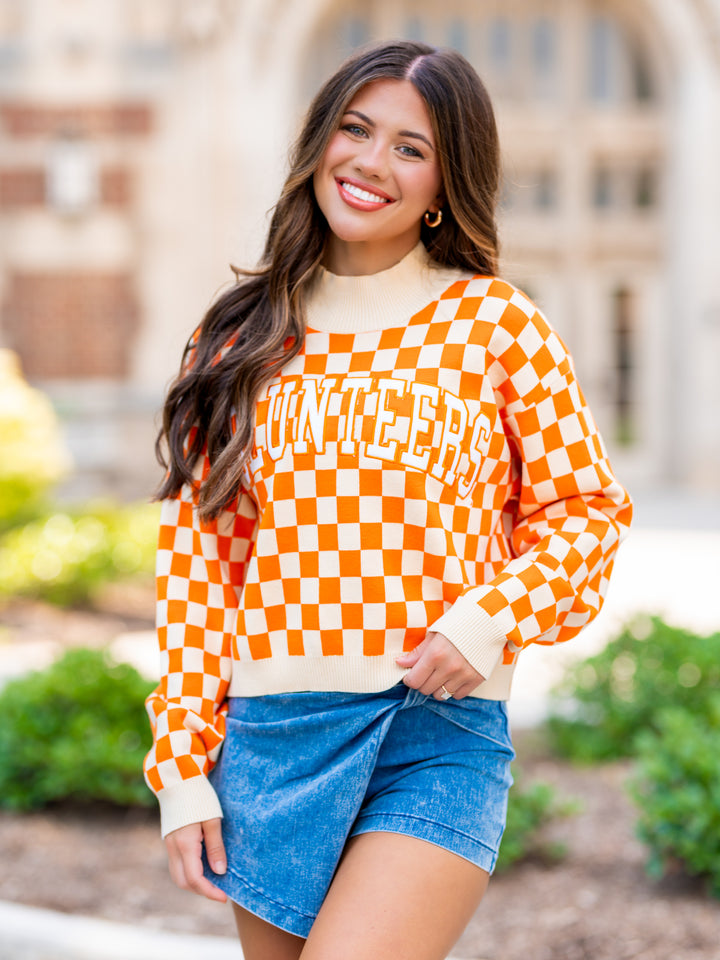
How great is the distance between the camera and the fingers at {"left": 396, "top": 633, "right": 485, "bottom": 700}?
Result: 5.36 feet

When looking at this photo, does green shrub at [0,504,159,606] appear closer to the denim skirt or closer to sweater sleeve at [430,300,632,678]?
the denim skirt

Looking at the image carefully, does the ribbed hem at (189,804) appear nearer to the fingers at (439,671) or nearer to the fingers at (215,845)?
the fingers at (215,845)

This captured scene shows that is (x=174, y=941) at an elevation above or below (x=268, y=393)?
below

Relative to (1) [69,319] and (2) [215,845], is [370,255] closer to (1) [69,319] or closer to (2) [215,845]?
(2) [215,845]

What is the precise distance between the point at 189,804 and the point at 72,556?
5.84 metres

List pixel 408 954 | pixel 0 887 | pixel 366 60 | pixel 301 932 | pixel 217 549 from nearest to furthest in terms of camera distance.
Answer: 1. pixel 408 954
2. pixel 301 932
3. pixel 366 60
4. pixel 217 549
5. pixel 0 887

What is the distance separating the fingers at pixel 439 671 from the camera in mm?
1633

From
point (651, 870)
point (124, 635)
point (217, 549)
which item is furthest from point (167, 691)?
point (124, 635)

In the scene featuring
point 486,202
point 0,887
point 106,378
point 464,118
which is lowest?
point 106,378

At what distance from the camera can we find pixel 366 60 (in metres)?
1.81

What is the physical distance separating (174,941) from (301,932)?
3.76 feet

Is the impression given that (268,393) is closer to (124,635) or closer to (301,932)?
(301,932)

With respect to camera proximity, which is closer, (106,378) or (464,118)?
(464,118)

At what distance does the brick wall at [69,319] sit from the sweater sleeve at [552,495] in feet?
40.6
